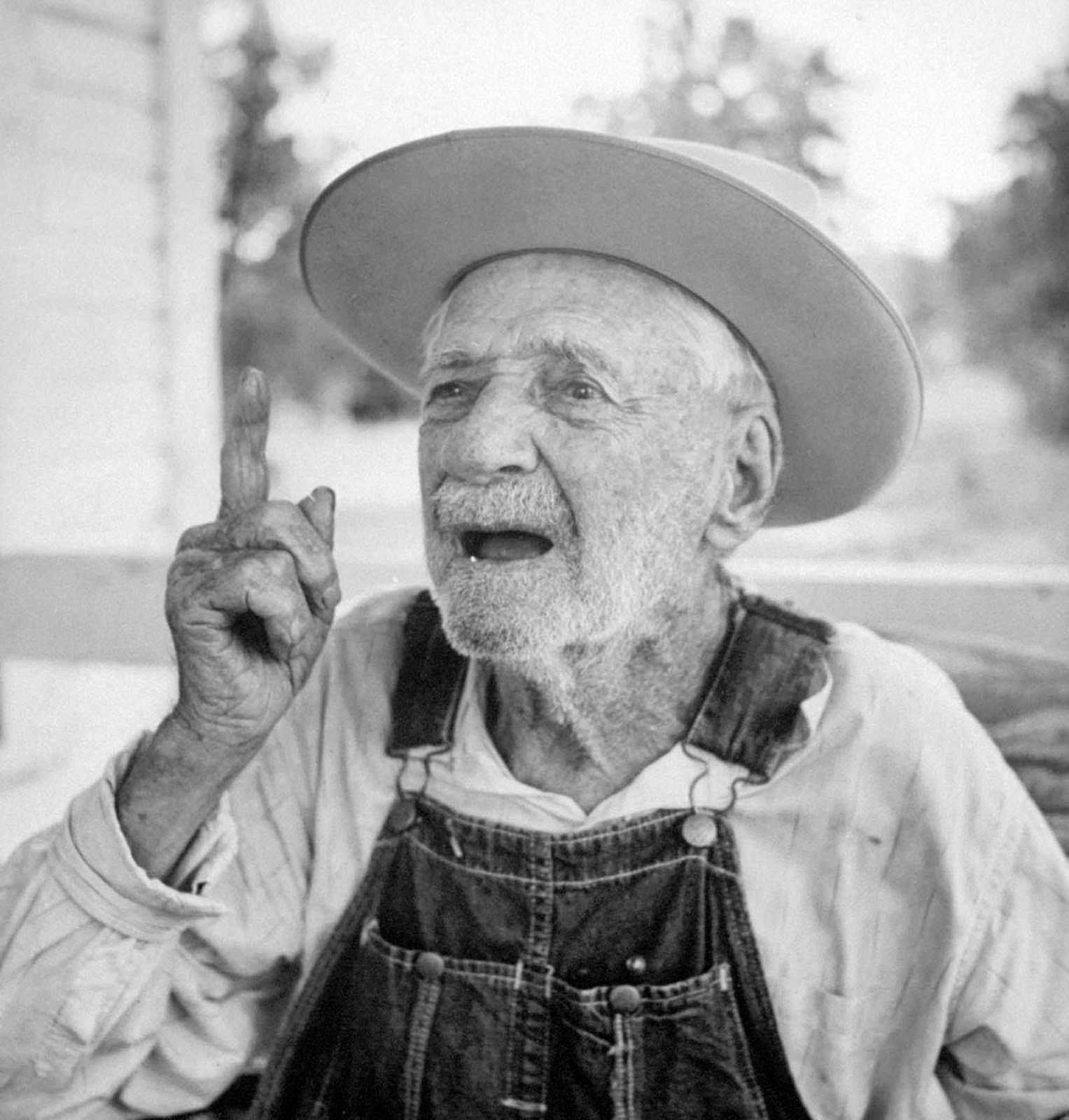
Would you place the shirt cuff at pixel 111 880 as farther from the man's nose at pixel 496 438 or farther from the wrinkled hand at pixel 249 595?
the man's nose at pixel 496 438

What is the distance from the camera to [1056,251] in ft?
32.8

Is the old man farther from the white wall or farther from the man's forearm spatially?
the white wall

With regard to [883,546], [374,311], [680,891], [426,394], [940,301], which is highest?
[940,301]

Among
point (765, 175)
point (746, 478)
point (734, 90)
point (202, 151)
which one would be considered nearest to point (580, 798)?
point (746, 478)

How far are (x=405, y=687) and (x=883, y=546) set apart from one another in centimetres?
810

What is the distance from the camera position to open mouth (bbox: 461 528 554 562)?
1.56m

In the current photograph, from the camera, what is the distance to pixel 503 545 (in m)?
1.57

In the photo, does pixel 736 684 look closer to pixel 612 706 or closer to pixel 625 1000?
pixel 612 706

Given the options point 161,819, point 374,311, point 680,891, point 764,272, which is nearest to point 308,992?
point 161,819

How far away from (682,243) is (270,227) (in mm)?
8568

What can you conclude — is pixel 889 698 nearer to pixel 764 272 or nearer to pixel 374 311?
pixel 764 272

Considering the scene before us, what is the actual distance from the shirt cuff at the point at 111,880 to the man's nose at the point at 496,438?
25.6 inches

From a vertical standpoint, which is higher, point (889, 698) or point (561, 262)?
point (561, 262)

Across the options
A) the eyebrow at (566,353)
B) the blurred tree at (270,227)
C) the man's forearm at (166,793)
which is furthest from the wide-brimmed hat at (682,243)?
the blurred tree at (270,227)
